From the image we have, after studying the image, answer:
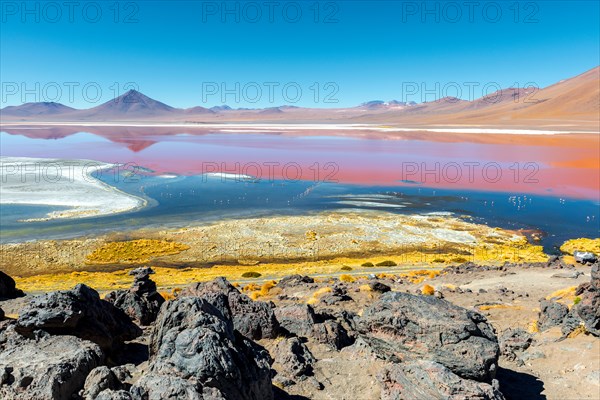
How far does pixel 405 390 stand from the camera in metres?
6.50

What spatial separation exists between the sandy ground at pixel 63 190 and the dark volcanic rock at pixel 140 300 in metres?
29.6

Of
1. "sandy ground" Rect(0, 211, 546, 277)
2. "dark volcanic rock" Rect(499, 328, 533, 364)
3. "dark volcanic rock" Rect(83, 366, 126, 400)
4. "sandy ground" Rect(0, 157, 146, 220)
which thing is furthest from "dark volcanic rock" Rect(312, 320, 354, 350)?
"sandy ground" Rect(0, 157, 146, 220)

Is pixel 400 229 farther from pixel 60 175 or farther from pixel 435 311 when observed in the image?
pixel 60 175

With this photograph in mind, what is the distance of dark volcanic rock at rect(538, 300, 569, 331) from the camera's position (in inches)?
472

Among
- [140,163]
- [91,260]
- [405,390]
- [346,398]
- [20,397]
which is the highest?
[140,163]

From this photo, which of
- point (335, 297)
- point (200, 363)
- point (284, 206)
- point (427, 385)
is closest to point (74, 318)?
point (200, 363)

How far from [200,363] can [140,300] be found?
25.6 feet

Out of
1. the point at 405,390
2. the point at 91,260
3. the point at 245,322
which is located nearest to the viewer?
the point at 405,390

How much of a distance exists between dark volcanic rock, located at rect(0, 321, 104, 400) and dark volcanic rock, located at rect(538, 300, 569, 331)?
39.1 feet

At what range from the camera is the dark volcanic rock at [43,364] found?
5.57 meters

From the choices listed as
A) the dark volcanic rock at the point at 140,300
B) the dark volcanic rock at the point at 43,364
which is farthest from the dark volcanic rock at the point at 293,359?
the dark volcanic rock at the point at 140,300

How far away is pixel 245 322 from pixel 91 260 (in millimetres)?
22838

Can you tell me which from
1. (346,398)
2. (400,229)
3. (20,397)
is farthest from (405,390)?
(400,229)

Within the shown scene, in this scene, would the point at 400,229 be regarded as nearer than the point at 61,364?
No
